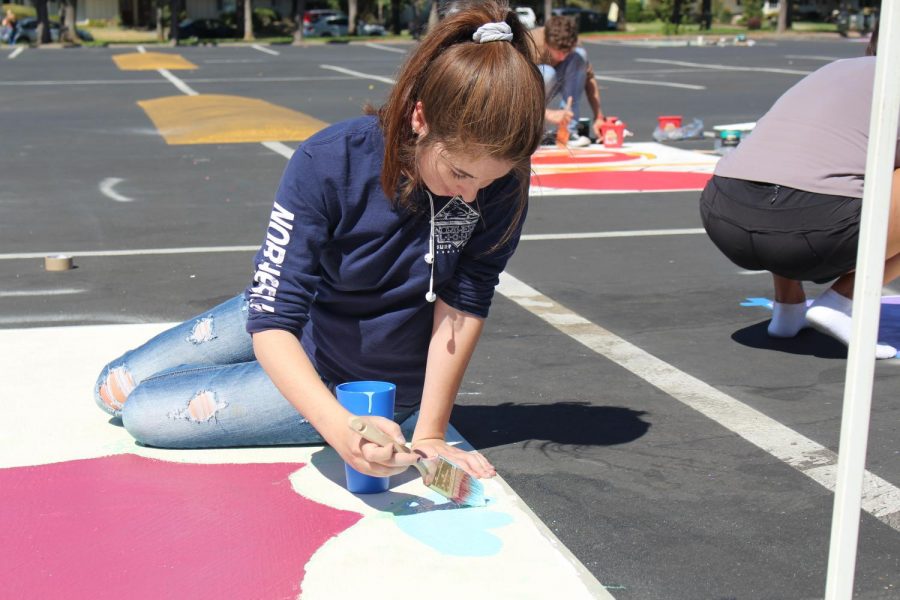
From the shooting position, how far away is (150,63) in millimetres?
29297

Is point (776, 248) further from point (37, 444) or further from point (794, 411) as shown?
point (37, 444)

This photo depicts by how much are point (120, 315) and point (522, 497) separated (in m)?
2.67

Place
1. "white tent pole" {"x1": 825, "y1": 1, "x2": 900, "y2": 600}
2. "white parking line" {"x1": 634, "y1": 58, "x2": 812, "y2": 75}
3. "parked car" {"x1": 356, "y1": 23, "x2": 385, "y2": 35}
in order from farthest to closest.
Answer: "parked car" {"x1": 356, "y1": 23, "x2": 385, "y2": 35}, "white parking line" {"x1": 634, "y1": 58, "x2": 812, "y2": 75}, "white tent pole" {"x1": 825, "y1": 1, "x2": 900, "y2": 600}

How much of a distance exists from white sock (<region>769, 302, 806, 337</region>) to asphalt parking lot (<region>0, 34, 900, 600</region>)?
0.07 meters

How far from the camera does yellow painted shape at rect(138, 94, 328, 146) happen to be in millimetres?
12492

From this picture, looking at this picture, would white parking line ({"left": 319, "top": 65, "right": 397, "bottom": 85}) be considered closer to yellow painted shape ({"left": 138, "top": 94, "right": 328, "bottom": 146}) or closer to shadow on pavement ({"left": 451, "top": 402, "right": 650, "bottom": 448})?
yellow painted shape ({"left": 138, "top": 94, "right": 328, "bottom": 146})

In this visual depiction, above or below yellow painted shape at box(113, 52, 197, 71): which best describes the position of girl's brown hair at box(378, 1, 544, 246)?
above

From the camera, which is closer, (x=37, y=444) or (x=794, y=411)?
(x=37, y=444)

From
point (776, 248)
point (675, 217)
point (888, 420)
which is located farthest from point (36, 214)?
point (888, 420)

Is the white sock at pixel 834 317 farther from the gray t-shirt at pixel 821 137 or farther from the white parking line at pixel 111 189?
the white parking line at pixel 111 189

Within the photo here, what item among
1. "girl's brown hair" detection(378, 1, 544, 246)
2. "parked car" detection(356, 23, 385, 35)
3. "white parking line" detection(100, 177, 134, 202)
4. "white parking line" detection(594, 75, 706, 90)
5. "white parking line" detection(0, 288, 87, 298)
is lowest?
"white parking line" detection(0, 288, 87, 298)

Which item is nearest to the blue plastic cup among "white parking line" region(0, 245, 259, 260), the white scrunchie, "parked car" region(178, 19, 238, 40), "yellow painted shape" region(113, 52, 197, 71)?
the white scrunchie

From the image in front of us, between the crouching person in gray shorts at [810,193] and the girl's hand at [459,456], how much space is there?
1.66 metres

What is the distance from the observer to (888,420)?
365 centimetres
